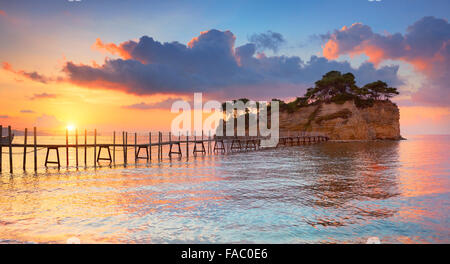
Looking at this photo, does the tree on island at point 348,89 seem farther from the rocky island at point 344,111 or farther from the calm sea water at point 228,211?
the calm sea water at point 228,211

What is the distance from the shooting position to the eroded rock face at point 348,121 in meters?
77.0

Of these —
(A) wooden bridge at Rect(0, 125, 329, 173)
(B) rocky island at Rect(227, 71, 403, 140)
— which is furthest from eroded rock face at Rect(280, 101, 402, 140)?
(A) wooden bridge at Rect(0, 125, 329, 173)

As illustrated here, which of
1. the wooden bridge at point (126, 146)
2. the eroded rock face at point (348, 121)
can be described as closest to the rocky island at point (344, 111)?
the eroded rock face at point (348, 121)

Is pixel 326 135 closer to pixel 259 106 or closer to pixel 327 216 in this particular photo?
pixel 259 106

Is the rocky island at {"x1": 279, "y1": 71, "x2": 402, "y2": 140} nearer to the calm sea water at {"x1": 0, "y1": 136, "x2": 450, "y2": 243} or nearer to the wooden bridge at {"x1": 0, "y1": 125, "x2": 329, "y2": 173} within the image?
the wooden bridge at {"x1": 0, "y1": 125, "x2": 329, "y2": 173}

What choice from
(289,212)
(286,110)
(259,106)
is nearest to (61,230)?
(289,212)

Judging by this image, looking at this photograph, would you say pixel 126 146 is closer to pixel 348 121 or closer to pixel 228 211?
pixel 228 211

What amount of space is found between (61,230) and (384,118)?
293 ft

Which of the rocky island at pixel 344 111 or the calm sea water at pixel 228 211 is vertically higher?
the rocky island at pixel 344 111

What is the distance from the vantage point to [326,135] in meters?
76.8

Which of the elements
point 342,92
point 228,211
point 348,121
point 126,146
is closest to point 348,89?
point 342,92

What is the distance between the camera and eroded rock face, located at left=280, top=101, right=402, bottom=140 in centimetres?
7700

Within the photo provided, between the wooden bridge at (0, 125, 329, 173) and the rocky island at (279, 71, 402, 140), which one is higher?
the rocky island at (279, 71, 402, 140)

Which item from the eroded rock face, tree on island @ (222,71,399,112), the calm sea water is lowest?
the calm sea water
